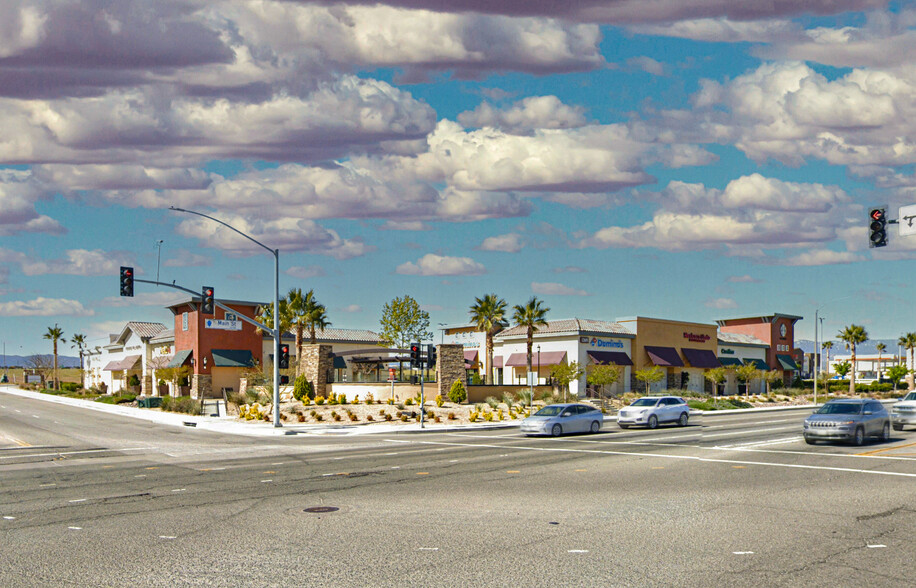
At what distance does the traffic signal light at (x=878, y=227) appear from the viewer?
2173cm

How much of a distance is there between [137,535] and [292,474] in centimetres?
806

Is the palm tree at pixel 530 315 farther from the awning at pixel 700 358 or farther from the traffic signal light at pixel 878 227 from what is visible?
the traffic signal light at pixel 878 227

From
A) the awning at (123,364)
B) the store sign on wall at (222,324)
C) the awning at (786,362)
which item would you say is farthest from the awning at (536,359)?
the awning at (123,364)

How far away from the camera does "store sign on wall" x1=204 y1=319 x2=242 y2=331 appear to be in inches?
2911

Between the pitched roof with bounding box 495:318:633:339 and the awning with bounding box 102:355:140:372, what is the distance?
40.2m

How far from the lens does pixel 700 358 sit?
83.8m

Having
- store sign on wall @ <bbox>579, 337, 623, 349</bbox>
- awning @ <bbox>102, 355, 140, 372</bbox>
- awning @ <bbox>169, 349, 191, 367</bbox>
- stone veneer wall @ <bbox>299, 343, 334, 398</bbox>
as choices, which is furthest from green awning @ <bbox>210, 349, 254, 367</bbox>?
store sign on wall @ <bbox>579, 337, 623, 349</bbox>

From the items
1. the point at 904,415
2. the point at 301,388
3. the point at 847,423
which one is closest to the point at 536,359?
the point at 301,388

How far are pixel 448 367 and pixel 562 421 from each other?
70.5 feet

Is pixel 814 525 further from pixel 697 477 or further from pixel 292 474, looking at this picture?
pixel 292 474

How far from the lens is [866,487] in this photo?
58.3 feet

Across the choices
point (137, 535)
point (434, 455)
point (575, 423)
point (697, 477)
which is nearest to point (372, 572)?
point (137, 535)

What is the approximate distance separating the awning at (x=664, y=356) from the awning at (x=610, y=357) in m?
2.74

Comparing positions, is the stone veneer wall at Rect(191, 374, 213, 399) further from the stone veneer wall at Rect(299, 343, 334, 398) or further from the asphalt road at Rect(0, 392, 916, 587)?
the asphalt road at Rect(0, 392, 916, 587)
